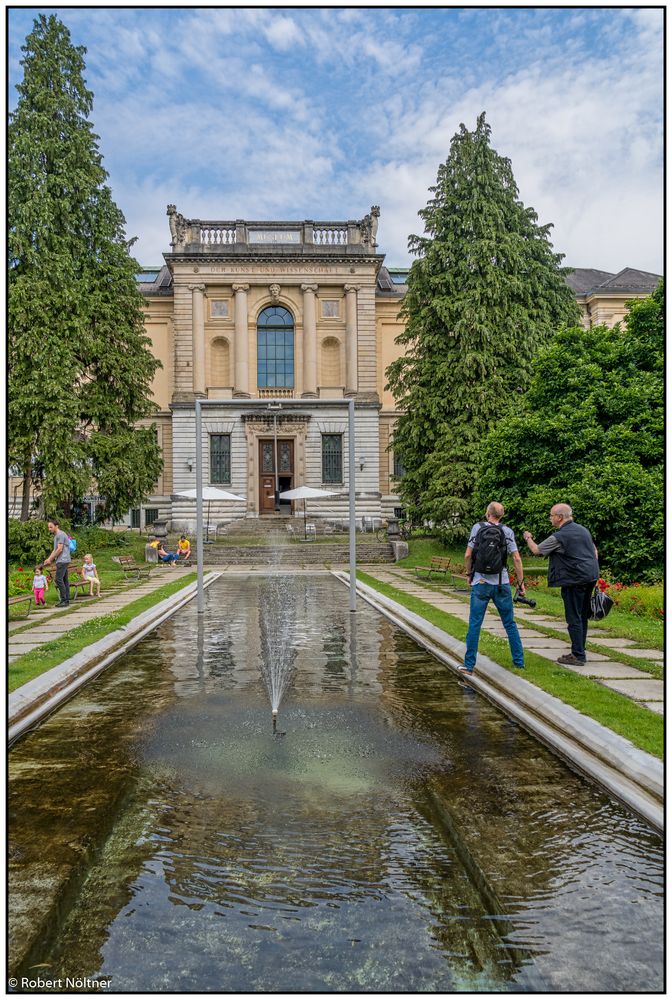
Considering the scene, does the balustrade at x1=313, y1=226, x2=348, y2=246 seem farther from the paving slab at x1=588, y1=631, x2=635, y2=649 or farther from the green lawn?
the paving slab at x1=588, y1=631, x2=635, y2=649

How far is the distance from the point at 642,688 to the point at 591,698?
904mm

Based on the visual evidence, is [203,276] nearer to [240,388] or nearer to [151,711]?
[240,388]

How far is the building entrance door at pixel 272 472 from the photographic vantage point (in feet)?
140

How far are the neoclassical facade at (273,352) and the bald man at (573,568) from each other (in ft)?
107

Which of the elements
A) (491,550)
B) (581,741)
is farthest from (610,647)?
(581,741)

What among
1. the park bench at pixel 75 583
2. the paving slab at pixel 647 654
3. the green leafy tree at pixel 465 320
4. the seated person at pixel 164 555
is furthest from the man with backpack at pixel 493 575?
the seated person at pixel 164 555

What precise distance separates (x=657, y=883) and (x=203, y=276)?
43123mm

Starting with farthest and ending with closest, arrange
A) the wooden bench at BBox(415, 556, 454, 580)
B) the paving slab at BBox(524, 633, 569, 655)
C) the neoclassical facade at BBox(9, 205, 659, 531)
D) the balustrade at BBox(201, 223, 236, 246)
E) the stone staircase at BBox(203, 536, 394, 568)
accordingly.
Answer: the balustrade at BBox(201, 223, 236, 246), the neoclassical facade at BBox(9, 205, 659, 531), the stone staircase at BBox(203, 536, 394, 568), the wooden bench at BBox(415, 556, 454, 580), the paving slab at BBox(524, 633, 569, 655)

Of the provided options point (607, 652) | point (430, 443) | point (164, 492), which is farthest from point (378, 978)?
point (164, 492)

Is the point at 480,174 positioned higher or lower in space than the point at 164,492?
higher

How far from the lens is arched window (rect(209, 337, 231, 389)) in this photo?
43.8m

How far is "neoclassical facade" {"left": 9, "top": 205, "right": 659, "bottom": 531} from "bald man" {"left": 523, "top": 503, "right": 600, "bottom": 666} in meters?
32.7

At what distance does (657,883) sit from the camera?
367 centimetres

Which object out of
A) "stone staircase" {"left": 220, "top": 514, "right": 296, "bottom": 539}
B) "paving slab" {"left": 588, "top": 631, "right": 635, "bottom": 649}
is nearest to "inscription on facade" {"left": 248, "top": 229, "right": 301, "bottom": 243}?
"stone staircase" {"left": 220, "top": 514, "right": 296, "bottom": 539}
